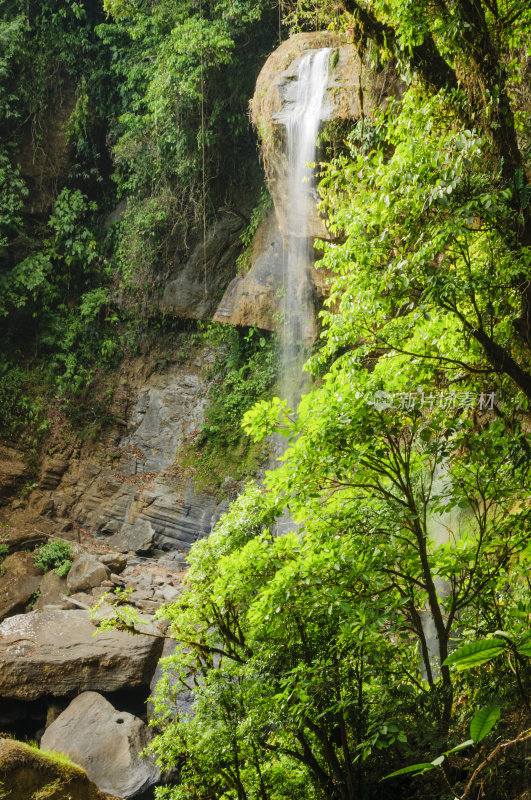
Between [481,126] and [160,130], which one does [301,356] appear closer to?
[160,130]

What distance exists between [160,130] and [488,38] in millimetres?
9801

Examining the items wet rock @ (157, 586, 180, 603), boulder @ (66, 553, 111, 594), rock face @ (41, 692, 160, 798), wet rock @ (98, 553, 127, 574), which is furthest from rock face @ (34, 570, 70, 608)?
rock face @ (41, 692, 160, 798)

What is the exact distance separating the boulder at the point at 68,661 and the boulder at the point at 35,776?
2869 mm

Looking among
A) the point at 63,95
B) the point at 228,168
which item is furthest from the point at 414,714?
the point at 63,95

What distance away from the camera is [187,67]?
11.1 meters

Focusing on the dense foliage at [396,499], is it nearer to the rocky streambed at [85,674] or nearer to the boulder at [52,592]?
the rocky streambed at [85,674]

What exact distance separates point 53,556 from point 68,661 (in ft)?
10.3

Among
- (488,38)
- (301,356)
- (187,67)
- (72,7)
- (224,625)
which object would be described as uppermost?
(72,7)

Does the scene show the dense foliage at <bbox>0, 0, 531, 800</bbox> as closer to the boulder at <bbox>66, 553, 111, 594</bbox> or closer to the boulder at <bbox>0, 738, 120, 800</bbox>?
the boulder at <bbox>0, 738, 120, 800</bbox>

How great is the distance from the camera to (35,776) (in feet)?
13.1

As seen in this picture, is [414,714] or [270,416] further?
[270,416]

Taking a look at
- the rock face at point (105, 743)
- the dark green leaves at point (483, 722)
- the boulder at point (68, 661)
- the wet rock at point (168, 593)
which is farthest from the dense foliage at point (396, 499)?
the wet rock at point (168, 593)

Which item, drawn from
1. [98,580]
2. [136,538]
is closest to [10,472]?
[136,538]

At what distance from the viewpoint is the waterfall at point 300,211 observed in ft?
28.3
